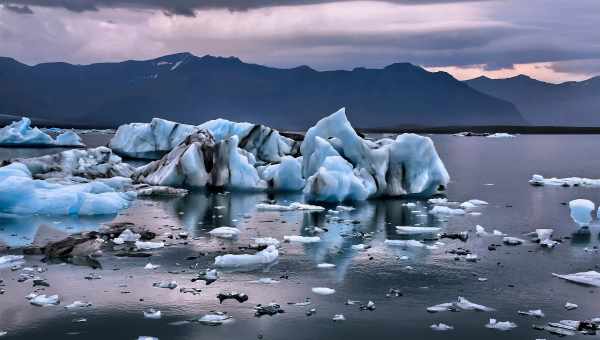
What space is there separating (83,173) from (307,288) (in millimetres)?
20429

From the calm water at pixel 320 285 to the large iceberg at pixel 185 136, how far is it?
17.4 metres

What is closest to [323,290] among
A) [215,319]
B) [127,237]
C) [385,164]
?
[215,319]

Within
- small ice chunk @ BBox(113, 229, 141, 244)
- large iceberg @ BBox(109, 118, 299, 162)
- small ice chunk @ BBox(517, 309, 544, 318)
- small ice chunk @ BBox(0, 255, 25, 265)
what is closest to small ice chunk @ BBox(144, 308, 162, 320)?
small ice chunk @ BBox(0, 255, 25, 265)

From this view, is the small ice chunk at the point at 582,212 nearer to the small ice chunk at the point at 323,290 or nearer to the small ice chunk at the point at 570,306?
the small ice chunk at the point at 570,306

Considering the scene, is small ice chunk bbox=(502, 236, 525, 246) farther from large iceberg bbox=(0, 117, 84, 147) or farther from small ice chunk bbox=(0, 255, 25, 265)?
large iceberg bbox=(0, 117, 84, 147)

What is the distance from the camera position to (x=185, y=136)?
149ft

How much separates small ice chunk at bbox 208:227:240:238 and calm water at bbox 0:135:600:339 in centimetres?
26

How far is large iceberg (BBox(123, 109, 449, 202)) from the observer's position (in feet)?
86.8

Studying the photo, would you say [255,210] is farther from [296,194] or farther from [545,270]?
[545,270]

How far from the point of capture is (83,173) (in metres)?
31.0

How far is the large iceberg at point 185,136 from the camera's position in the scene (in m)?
39.9

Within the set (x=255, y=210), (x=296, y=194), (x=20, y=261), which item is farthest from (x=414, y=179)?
(x=20, y=261)

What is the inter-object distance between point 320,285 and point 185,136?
33036 millimetres

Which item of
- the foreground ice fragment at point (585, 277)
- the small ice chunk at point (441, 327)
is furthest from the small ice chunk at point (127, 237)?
the foreground ice fragment at point (585, 277)
